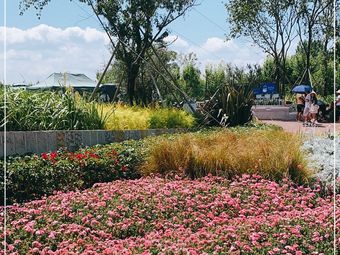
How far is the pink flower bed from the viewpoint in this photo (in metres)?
3.45

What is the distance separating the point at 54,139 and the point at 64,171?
176 cm

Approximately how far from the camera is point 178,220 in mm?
4340

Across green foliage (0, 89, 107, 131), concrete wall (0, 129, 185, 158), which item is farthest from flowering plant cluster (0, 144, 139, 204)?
green foliage (0, 89, 107, 131)

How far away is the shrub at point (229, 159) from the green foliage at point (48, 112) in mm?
2147

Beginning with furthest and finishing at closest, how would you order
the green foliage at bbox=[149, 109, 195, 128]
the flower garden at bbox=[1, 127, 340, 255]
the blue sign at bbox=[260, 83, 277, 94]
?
the blue sign at bbox=[260, 83, 277, 94], the green foliage at bbox=[149, 109, 195, 128], the flower garden at bbox=[1, 127, 340, 255]

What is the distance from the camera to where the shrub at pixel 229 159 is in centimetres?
582

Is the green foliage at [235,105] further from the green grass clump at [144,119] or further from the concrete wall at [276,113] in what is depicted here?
the concrete wall at [276,113]

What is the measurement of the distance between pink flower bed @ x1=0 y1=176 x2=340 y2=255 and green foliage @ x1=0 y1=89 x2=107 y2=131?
2358 mm

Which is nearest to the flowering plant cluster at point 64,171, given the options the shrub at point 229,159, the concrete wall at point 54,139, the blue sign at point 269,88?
the shrub at point 229,159

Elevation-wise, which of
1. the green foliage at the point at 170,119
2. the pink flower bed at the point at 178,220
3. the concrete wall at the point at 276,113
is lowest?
the pink flower bed at the point at 178,220

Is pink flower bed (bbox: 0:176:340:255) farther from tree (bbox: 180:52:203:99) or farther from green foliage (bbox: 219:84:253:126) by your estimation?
tree (bbox: 180:52:203:99)

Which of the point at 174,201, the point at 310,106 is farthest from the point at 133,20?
the point at 174,201

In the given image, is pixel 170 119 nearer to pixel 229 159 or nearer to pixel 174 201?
→ pixel 229 159

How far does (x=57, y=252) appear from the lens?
11.4 feet
